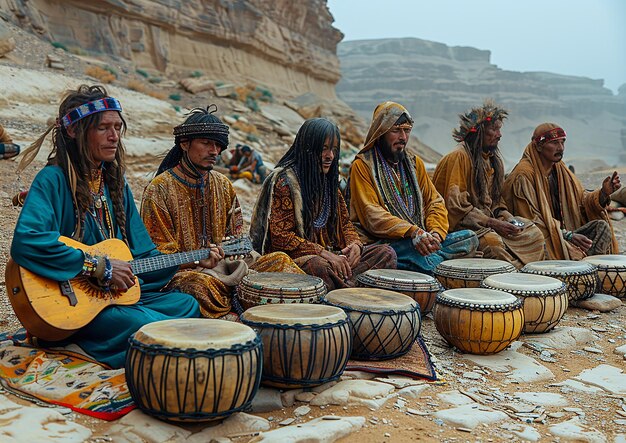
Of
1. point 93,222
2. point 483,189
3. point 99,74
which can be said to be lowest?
point 93,222

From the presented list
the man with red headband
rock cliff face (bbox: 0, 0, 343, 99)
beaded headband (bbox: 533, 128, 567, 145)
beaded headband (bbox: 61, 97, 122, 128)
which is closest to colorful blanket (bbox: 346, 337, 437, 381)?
beaded headband (bbox: 61, 97, 122, 128)

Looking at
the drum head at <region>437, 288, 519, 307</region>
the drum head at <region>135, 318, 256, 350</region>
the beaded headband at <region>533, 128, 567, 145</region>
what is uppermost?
the beaded headband at <region>533, 128, 567, 145</region>

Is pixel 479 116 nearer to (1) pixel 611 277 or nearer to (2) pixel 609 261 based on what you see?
(2) pixel 609 261

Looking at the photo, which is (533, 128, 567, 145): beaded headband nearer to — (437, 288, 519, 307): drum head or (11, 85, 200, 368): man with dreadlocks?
(437, 288, 519, 307): drum head

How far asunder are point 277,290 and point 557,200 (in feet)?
15.1

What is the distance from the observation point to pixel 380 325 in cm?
382

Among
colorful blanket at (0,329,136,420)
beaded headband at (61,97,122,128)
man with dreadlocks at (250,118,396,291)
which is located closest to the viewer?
colorful blanket at (0,329,136,420)

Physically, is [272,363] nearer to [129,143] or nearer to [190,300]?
[190,300]

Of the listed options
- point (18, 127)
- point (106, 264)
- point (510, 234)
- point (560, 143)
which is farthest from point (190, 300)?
point (18, 127)

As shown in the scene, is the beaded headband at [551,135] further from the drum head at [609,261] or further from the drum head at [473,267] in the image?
the drum head at [473,267]

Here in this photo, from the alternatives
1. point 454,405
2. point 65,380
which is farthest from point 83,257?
point 454,405

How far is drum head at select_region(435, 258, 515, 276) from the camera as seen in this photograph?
5.31m

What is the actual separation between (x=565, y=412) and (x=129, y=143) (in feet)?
33.2

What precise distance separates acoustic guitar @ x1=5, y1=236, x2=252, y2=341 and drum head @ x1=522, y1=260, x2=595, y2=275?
11.5 ft
